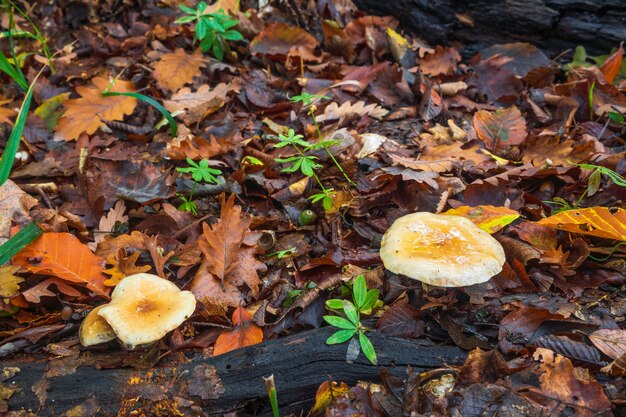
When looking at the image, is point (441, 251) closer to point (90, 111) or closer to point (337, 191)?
point (337, 191)

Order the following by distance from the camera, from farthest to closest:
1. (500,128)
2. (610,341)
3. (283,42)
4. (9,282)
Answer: (283,42), (500,128), (9,282), (610,341)

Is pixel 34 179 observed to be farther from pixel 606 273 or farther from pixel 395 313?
pixel 606 273

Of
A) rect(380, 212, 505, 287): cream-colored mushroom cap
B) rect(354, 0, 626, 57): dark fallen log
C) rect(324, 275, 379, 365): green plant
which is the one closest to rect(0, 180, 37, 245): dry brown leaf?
rect(324, 275, 379, 365): green plant

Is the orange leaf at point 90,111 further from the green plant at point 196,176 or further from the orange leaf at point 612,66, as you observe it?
the orange leaf at point 612,66

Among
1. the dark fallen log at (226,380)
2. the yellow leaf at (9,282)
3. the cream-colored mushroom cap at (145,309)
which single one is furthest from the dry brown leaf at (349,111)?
the yellow leaf at (9,282)

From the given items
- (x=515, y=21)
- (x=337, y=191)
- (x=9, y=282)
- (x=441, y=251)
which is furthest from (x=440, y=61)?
(x=9, y=282)

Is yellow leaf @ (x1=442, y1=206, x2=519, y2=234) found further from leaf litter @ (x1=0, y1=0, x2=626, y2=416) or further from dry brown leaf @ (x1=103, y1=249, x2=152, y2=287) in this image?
dry brown leaf @ (x1=103, y1=249, x2=152, y2=287)
